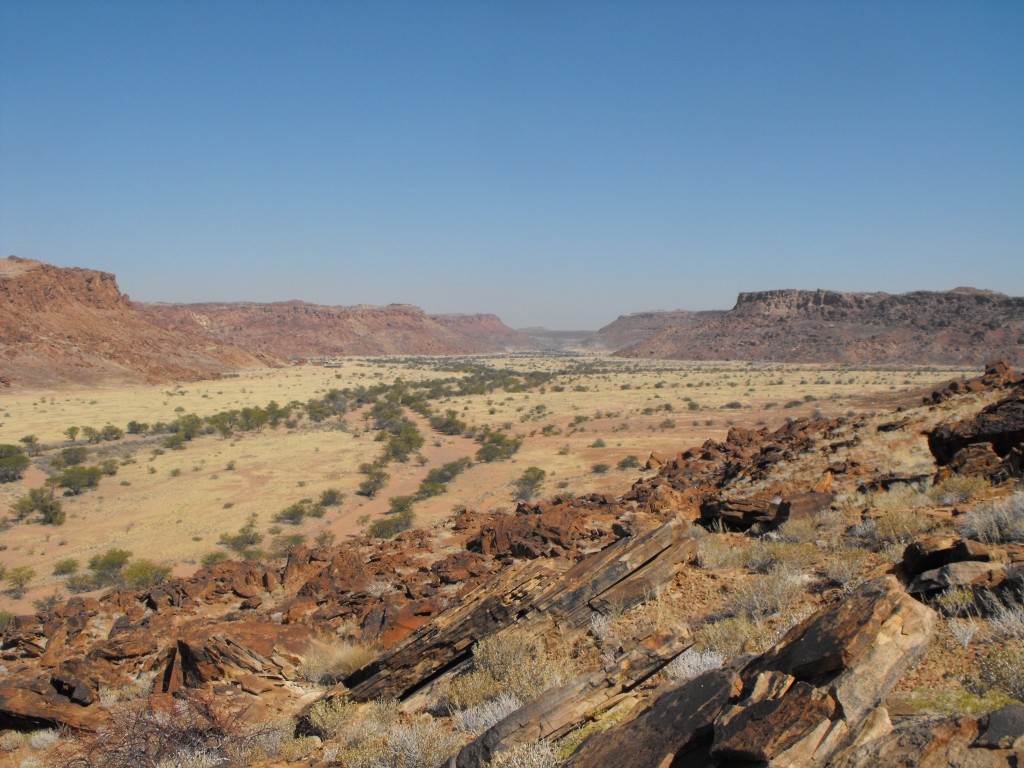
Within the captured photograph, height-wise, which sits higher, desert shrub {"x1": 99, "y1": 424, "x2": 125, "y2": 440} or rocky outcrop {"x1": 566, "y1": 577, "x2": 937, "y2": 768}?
rocky outcrop {"x1": 566, "y1": 577, "x2": 937, "y2": 768}

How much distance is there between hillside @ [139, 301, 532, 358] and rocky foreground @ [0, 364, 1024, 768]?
107578 millimetres

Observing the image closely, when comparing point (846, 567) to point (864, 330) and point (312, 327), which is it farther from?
point (312, 327)

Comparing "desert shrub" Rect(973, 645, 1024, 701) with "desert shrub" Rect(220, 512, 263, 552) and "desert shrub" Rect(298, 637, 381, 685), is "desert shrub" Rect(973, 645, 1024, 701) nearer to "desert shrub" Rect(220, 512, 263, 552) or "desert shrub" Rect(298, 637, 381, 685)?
Result: "desert shrub" Rect(298, 637, 381, 685)

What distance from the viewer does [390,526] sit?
15.8 meters

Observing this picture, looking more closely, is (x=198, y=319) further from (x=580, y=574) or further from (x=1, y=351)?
(x=580, y=574)

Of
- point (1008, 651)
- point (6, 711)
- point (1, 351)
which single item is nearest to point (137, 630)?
point (6, 711)

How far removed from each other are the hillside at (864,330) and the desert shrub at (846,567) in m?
84.0

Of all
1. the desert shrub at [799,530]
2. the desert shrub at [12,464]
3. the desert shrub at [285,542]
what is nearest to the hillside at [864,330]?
the desert shrub at [799,530]

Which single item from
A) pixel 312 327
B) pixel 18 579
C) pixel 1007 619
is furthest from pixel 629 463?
pixel 312 327

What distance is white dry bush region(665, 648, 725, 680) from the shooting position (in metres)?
4.39

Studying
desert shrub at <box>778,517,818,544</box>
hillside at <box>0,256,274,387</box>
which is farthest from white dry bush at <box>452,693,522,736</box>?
hillside at <box>0,256,274,387</box>

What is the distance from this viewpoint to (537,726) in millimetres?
Result: 4027

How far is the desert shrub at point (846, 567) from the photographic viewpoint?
554cm

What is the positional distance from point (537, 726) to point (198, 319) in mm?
132077
